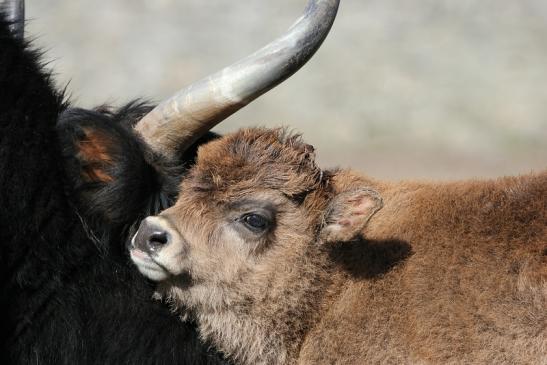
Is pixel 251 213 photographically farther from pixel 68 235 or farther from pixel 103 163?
pixel 68 235

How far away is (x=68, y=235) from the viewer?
5664 mm

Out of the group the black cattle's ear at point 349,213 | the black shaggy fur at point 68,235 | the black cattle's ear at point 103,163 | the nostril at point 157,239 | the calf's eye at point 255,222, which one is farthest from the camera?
the calf's eye at point 255,222

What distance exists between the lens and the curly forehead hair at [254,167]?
609 cm

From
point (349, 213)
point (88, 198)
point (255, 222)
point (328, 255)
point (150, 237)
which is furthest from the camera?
point (328, 255)

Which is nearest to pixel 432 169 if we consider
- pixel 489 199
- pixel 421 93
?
pixel 421 93

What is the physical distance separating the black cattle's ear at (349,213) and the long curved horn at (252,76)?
36.0 inches

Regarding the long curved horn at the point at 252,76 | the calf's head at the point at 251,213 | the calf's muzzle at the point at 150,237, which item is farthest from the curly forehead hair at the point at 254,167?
the calf's muzzle at the point at 150,237

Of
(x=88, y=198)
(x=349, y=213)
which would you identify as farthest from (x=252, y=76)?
(x=88, y=198)

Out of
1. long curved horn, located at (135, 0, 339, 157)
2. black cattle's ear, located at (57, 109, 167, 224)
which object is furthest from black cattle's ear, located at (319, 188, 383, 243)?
black cattle's ear, located at (57, 109, 167, 224)

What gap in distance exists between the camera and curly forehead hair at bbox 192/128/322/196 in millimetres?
6094

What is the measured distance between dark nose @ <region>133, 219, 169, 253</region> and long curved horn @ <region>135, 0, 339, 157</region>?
0.68 meters

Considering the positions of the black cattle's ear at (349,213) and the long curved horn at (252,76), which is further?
the black cattle's ear at (349,213)

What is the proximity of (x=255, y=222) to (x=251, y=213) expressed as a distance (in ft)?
0.22

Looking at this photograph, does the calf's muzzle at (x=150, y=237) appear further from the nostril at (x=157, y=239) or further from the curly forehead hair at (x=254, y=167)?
the curly forehead hair at (x=254, y=167)
